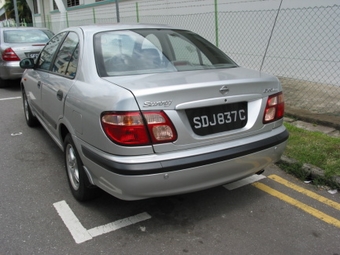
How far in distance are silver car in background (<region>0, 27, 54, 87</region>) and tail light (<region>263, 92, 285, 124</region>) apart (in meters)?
6.86

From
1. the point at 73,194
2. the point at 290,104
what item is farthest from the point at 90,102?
the point at 290,104

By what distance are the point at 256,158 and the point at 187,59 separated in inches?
46.7

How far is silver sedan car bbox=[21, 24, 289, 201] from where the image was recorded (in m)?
2.38

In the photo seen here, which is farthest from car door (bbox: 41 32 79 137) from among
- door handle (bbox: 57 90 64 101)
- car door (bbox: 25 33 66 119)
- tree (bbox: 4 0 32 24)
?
tree (bbox: 4 0 32 24)

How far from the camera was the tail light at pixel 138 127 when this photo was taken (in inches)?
92.7

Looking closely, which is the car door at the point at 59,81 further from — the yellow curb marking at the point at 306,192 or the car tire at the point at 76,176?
the yellow curb marking at the point at 306,192

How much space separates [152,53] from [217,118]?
3.34 feet

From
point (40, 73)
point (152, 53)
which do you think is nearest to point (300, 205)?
point (152, 53)

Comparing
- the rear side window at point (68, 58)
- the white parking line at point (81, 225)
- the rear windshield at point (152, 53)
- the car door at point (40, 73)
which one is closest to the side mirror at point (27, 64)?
the car door at point (40, 73)

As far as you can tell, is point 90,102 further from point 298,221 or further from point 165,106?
point 298,221

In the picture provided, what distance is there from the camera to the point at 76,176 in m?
3.26

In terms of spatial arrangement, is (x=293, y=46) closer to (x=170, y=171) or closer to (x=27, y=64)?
(x=27, y=64)

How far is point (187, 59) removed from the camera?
3.30 meters

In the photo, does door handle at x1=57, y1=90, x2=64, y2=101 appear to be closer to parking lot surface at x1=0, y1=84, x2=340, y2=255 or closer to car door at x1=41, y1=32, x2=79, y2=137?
car door at x1=41, y1=32, x2=79, y2=137
